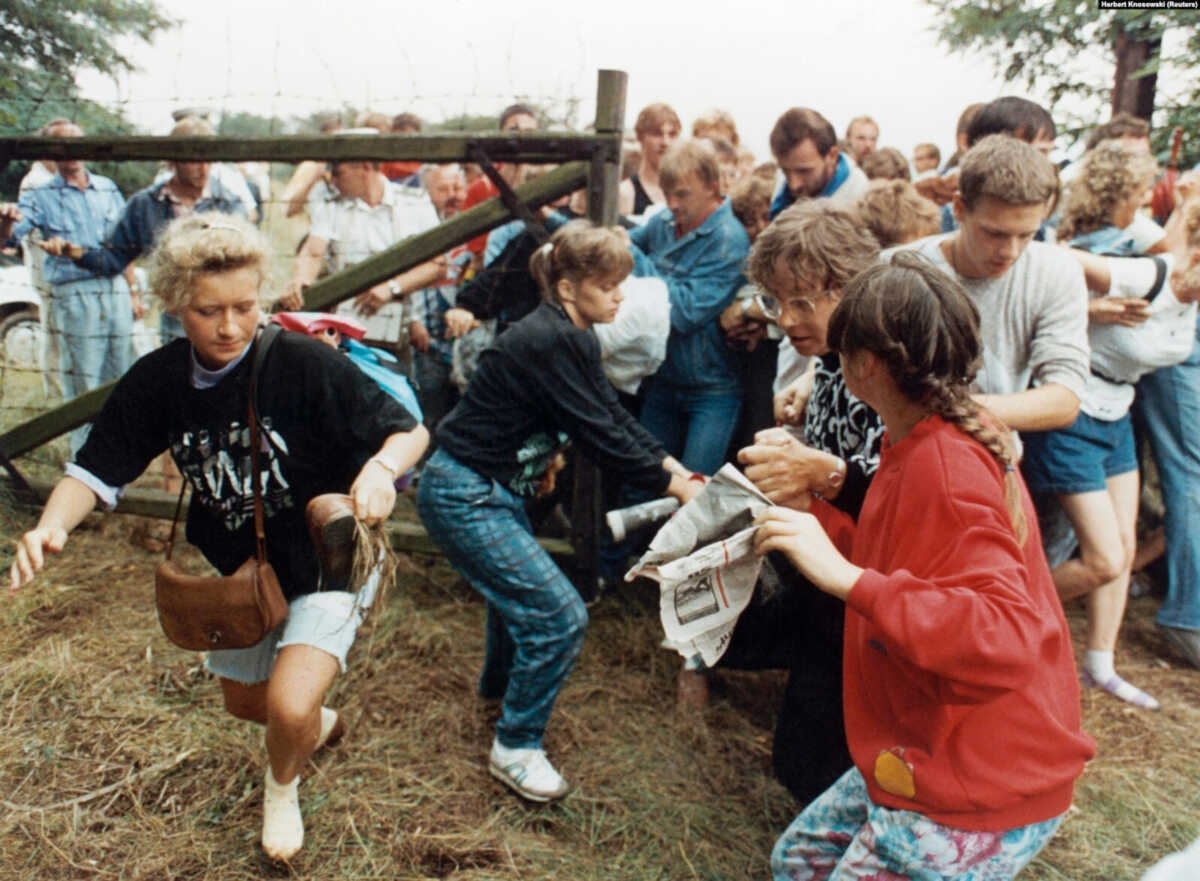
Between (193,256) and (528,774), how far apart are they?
6.00 feet

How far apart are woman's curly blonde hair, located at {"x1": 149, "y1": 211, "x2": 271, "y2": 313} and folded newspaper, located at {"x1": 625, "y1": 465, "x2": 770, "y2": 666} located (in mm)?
1333

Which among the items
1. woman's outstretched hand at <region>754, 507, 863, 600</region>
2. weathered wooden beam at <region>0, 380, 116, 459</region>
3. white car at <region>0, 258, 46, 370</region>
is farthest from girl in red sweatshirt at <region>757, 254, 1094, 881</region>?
white car at <region>0, 258, 46, 370</region>

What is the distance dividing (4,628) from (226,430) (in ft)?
6.78

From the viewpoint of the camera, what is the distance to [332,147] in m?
3.94

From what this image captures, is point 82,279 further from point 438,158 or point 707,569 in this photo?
point 707,569

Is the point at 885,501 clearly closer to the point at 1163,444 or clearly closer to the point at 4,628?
the point at 1163,444

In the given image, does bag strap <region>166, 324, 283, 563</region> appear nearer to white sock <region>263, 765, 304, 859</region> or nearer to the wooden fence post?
white sock <region>263, 765, 304, 859</region>

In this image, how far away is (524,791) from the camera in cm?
291

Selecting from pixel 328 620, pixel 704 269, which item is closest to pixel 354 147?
pixel 704 269

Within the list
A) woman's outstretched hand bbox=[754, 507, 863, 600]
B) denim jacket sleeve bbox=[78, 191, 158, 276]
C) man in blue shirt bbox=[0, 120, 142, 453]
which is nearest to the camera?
woman's outstretched hand bbox=[754, 507, 863, 600]

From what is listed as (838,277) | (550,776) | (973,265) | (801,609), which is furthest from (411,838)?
(973,265)

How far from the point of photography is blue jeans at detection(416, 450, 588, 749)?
2.86 meters

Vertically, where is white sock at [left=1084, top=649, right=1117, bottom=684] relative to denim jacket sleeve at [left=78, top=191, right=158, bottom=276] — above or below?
below

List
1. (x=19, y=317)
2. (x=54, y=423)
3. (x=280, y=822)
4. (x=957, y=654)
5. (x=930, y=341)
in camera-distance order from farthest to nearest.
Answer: (x=19, y=317), (x=54, y=423), (x=280, y=822), (x=930, y=341), (x=957, y=654)
